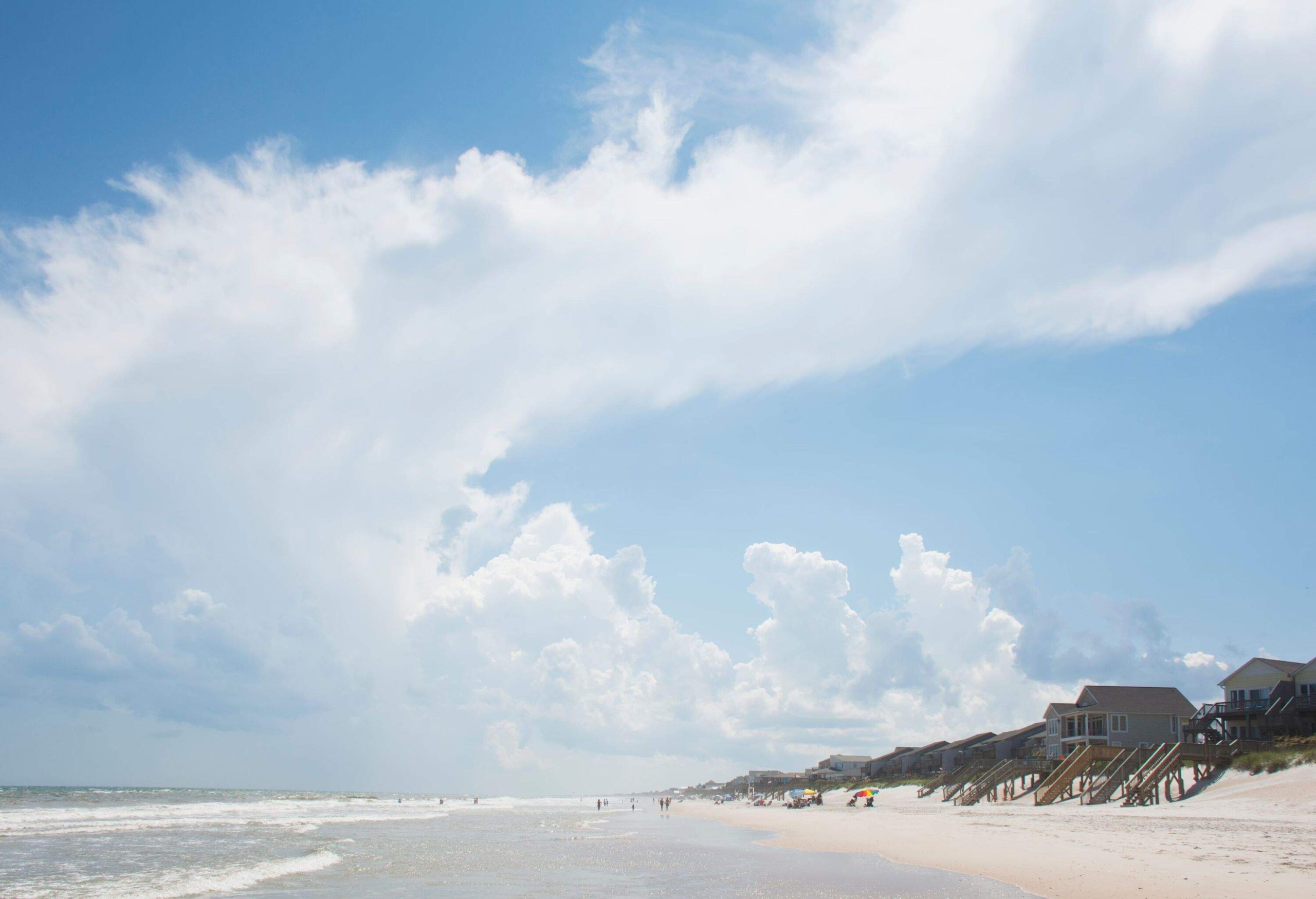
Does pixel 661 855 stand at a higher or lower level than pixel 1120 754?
lower

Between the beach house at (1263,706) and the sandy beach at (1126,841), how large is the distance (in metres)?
13.1

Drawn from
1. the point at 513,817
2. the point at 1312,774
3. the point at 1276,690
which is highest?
the point at 1276,690

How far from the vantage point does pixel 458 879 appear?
26.4 metres

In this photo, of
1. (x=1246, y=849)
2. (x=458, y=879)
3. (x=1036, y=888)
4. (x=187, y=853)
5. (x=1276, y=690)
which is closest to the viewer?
(x=1036, y=888)

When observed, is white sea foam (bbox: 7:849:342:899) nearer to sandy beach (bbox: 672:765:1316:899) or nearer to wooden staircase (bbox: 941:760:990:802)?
sandy beach (bbox: 672:765:1316:899)

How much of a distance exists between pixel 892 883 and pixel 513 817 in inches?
2539

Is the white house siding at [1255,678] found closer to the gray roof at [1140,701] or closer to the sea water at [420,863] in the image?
the gray roof at [1140,701]

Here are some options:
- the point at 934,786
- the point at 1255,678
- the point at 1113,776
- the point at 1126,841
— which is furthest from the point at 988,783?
the point at 1126,841

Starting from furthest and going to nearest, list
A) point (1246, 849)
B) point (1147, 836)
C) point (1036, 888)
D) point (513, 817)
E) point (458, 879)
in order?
point (513, 817)
point (1147, 836)
point (458, 879)
point (1246, 849)
point (1036, 888)

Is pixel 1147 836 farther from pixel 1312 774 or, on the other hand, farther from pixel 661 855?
pixel 661 855

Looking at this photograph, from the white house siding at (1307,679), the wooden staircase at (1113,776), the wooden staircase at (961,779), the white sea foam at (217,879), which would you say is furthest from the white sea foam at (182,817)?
the white house siding at (1307,679)

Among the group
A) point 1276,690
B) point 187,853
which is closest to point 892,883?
point 187,853

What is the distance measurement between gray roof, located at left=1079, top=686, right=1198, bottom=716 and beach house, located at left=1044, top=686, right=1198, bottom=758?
0.04 meters

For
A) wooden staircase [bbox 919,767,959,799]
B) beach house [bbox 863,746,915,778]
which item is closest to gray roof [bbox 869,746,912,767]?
beach house [bbox 863,746,915,778]
